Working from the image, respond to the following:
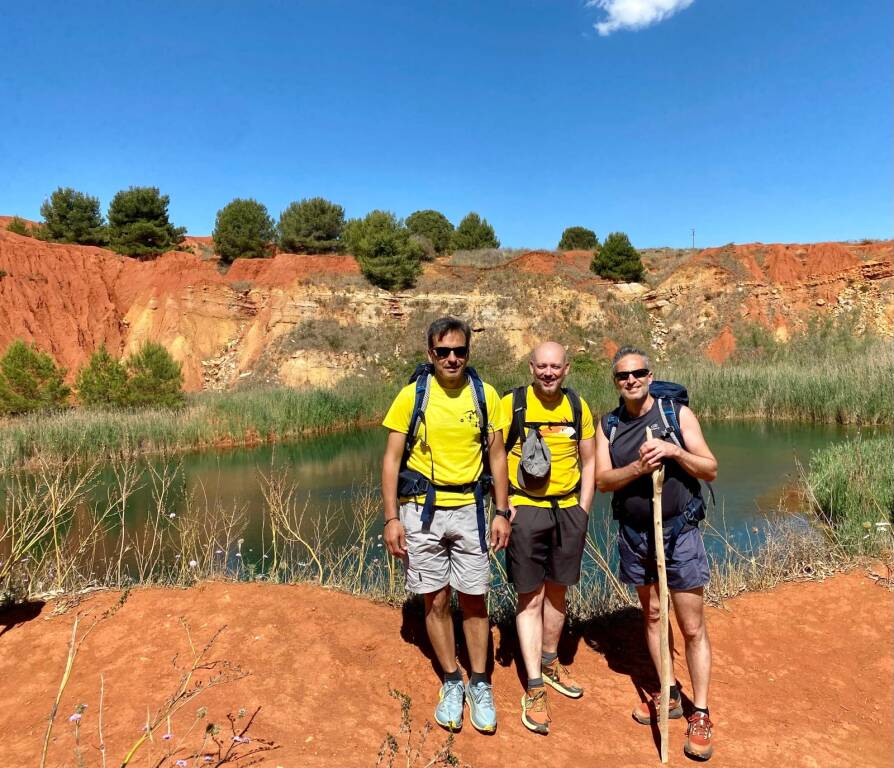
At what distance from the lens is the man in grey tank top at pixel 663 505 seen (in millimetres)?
2512

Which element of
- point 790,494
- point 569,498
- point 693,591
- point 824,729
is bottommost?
point 790,494

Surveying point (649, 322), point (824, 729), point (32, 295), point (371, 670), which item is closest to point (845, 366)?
point (649, 322)

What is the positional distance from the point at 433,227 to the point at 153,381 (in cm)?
2663

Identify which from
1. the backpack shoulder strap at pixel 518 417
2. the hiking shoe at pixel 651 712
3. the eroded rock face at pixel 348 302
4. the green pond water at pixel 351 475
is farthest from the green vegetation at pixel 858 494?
the eroded rock face at pixel 348 302

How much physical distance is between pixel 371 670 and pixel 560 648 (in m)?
1.16

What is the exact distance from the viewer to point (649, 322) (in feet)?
98.5

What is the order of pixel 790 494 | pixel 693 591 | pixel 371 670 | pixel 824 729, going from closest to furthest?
pixel 693 591, pixel 824 729, pixel 371 670, pixel 790 494

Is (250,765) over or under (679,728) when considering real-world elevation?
over

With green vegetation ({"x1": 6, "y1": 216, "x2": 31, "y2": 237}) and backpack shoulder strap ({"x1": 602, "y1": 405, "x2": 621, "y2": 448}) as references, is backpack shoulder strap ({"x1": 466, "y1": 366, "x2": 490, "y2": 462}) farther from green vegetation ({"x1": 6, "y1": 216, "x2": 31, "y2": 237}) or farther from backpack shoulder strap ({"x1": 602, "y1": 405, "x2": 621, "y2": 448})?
green vegetation ({"x1": 6, "y1": 216, "x2": 31, "y2": 237})

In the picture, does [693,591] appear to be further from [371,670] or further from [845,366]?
[845,366]

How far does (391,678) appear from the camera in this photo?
2.98 metres

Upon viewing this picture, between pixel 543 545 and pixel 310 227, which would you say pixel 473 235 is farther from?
pixel 543 545

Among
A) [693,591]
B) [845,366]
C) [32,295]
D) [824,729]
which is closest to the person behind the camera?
[693,591]

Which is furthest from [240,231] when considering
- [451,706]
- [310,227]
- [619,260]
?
[451,706]
